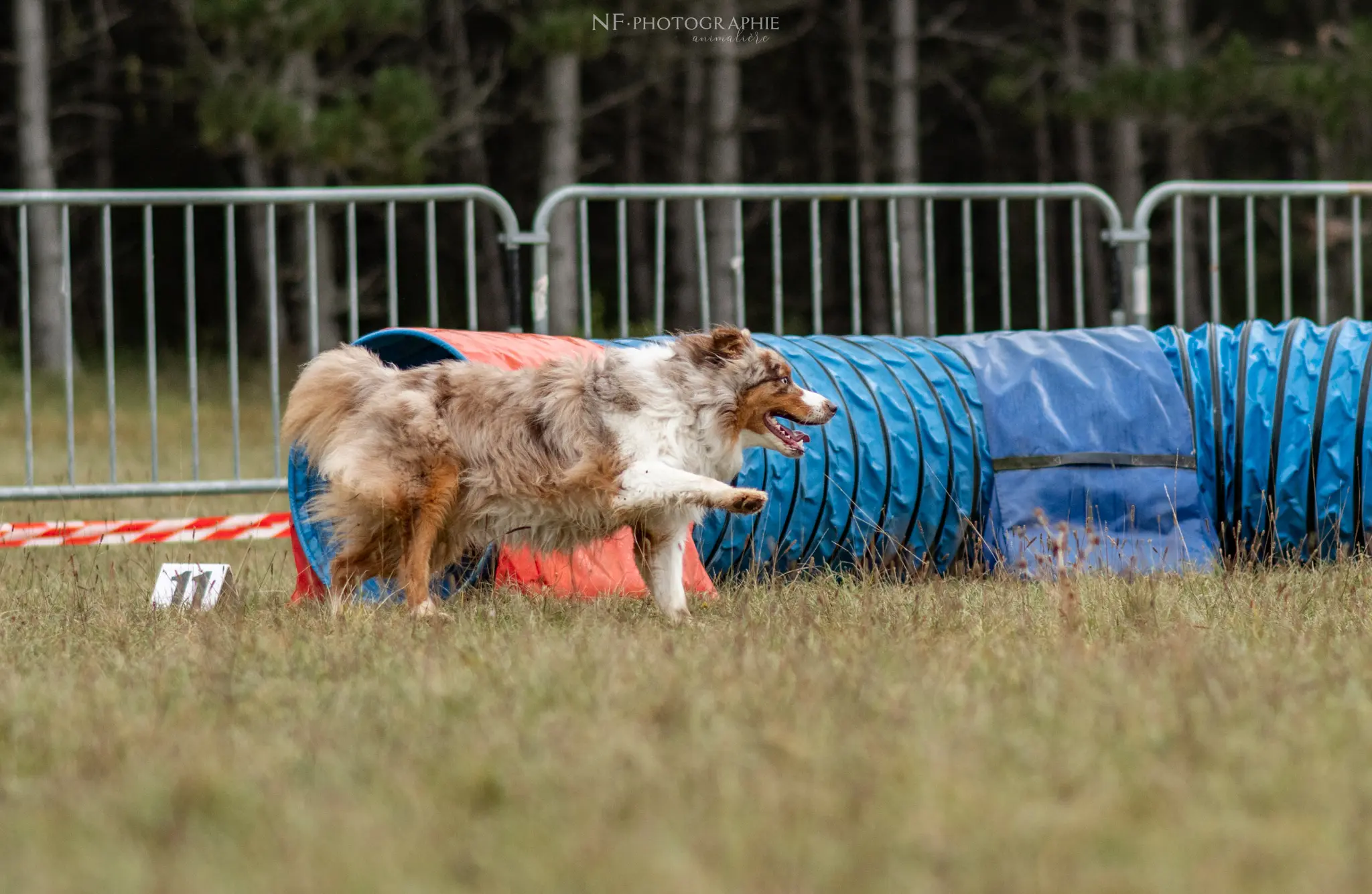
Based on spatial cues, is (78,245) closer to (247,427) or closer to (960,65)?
(247,427)

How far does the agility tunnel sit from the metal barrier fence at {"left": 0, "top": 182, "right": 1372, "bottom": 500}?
1668mm

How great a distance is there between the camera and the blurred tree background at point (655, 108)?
56.3 ft

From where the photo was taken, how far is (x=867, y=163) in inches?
936

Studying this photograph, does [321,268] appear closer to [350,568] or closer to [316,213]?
[316,213]

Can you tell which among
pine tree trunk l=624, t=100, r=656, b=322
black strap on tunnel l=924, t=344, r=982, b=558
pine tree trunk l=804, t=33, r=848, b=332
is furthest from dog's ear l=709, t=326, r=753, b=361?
pine tree trunk l=804, t=33, r=848, b=332

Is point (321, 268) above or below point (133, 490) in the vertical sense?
above

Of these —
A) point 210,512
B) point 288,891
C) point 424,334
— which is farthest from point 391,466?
point 210,512

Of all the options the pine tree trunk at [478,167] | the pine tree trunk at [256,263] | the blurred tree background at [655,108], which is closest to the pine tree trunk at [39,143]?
the blurred tree background at [655,108]

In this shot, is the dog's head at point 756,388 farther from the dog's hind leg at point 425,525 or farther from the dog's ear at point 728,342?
the dog's hind leg at point 425,525

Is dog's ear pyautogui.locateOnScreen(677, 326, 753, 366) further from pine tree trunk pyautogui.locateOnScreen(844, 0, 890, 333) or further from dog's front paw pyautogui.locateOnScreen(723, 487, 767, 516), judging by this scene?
pine tree trunk pyautogui.locateOnScreen(844, 0, 890, 333)

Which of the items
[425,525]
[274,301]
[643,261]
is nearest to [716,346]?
[425,525]

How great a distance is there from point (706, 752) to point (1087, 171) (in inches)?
905

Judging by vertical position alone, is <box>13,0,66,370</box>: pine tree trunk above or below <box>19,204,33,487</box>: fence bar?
above

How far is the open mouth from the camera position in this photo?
557cm
